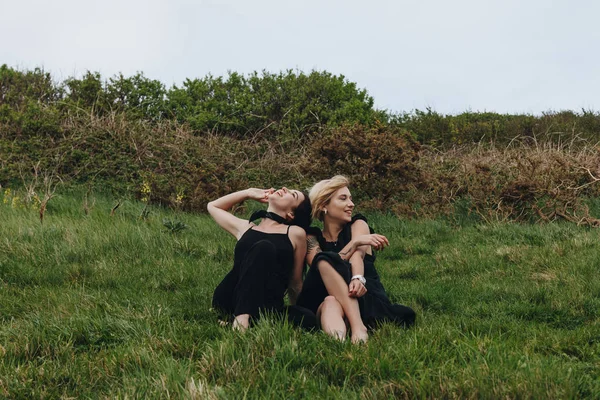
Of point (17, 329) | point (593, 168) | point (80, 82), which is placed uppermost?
point (80, 82)

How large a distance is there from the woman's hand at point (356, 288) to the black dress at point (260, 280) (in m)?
0.34

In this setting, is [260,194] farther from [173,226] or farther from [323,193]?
[173,226]

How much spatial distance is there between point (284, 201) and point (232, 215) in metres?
0.67

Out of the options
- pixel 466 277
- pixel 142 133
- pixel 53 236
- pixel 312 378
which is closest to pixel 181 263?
pixel 53 236

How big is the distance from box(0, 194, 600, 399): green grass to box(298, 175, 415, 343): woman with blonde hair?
0.80ft

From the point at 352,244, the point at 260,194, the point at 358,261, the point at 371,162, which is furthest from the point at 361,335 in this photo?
the point at 371,162

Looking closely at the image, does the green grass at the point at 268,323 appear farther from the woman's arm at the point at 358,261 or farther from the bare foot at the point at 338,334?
the woman's arm at the point at 358,261

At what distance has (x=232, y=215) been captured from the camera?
5348 millimetres

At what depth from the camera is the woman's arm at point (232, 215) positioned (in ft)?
17.0

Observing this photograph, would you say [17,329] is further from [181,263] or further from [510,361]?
[510,361]

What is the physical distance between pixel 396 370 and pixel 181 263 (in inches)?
150

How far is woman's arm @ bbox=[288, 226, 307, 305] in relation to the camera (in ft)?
15.6

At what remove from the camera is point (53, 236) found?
295 inches

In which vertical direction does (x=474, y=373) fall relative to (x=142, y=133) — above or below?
below
